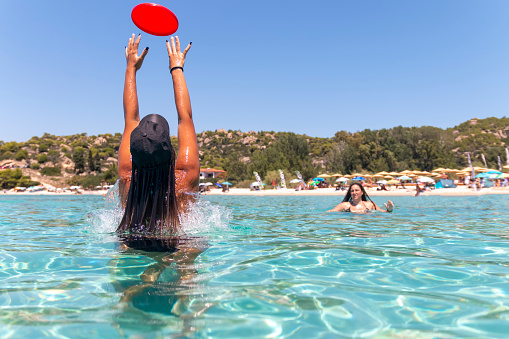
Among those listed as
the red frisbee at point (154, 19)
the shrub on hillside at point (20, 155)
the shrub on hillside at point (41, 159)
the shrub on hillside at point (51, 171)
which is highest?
the shrub on hillside at point (20, 155)

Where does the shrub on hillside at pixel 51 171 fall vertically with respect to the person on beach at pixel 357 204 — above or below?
above

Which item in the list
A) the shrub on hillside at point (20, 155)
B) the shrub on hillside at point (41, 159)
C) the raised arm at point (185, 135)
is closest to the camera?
the raised arm at point (185, 135)

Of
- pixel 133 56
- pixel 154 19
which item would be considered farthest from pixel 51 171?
pixel 133 56

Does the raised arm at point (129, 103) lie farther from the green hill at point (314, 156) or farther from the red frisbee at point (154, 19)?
the green hill at point (314, 156)

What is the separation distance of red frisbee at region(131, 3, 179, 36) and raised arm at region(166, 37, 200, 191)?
95 centimetres

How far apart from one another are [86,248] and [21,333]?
197 centimetres

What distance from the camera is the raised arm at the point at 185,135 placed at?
3064 millimetres

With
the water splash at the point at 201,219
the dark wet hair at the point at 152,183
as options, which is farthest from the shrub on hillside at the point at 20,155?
the dark wet hair at the point at 152,183

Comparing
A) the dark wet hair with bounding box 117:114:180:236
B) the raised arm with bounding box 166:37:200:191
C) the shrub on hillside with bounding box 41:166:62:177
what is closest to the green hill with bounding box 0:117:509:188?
the shrub on hillside with bounding box 41:166:62:177

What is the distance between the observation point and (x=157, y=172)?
8.48ft

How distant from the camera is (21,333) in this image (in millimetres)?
1457

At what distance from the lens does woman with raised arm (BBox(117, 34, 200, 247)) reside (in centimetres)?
244

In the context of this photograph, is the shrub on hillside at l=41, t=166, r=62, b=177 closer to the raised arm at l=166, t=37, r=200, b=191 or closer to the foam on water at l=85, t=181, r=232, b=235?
the foam on water at l=85, t=181, r=232, b=235

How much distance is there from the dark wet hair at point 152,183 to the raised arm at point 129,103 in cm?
62
